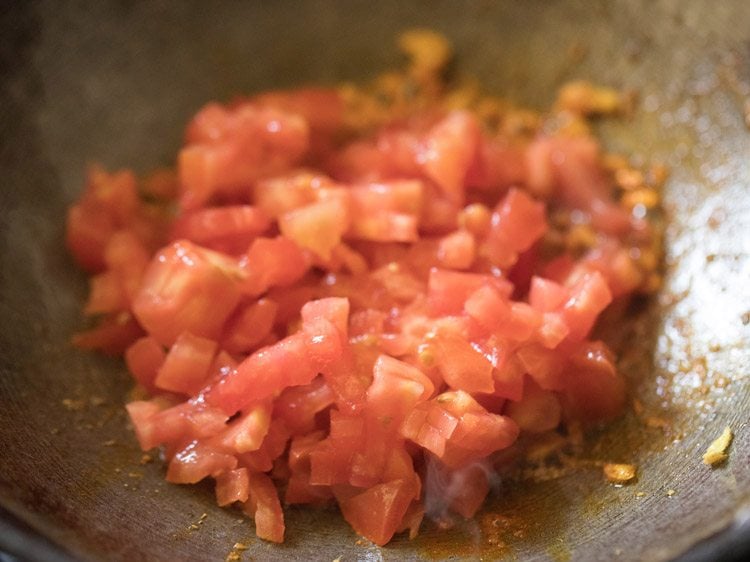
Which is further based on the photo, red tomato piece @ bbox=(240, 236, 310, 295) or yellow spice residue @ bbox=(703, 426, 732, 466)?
red tomato piece @ bbox=(240, 236, 310, 295)

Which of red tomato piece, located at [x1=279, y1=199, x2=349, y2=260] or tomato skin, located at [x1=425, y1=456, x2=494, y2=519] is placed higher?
red tomato piece, located at [x1=279, y1=199, x2=349, y2=260]

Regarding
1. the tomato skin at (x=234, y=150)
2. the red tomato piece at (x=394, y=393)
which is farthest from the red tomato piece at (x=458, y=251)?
the tomato skin at (x=234, y=150)

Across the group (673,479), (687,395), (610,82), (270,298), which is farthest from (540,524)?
(610,82)

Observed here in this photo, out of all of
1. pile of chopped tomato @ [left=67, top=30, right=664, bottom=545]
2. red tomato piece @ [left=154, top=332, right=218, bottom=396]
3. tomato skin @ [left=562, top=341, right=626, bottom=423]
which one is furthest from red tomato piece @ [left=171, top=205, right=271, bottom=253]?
tomato skin @ [left=562, top=341, right=626, bottom=423]

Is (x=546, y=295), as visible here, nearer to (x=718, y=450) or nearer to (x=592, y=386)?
(x=592, y=386)

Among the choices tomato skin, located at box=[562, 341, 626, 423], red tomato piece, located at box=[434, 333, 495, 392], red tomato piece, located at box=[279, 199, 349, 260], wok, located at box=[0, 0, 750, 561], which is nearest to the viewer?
wok, located at box=[0, 0, 750, 561]

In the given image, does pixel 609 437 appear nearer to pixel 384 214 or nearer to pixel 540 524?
pixel 540 524

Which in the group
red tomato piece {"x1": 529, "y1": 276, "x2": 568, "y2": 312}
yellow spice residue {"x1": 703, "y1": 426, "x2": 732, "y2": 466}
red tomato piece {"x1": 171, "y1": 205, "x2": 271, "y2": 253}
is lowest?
red tomato piece {"x1": 171, "y1": 205, "x2": 271, "y2": 253}

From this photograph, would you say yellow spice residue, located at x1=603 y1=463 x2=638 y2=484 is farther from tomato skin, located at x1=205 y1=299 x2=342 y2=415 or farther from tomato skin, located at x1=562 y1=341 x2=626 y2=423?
tomato skin, located at x1=205 y1=299 x2=342 y2=415
